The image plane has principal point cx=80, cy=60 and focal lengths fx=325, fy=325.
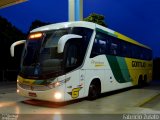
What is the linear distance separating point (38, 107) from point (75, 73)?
1890mm

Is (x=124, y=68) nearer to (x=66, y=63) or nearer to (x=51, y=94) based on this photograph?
(x=66, y=63)

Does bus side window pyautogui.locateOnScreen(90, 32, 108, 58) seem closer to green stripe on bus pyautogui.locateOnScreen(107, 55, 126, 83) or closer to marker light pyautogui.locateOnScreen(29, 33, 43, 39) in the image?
green stripe on bus pyautogui.locateOnScreen(107, 55, 126, 83)

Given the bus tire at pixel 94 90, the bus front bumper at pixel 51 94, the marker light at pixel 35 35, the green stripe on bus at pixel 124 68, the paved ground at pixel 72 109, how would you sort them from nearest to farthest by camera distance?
the paved ground at pixel 72 109
the bus front bumper at pixel 51 94
the marker light at pixel 35 35
the bus tire at pixel 94 90
the green stripe on bus at pixel 124 68

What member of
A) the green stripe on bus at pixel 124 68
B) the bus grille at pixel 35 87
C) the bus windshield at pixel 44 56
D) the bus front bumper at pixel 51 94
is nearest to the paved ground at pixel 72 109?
the bus front bumper at pixel 51 94

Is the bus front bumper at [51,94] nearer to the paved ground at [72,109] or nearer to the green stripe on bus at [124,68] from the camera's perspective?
the paved ground at [72,109]

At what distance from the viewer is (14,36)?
35250 mm

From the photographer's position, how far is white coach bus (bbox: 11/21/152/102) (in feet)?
38.6

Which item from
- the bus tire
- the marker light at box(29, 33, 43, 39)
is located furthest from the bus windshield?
the bus tire

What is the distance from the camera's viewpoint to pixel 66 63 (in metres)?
12.0

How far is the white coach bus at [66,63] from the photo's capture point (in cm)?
1177

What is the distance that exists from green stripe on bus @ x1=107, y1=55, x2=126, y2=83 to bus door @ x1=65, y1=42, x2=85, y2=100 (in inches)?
132

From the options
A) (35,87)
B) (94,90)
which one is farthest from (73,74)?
(94,90)

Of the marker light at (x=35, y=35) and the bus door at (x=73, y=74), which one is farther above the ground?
the marker light at (x=35, y=35)

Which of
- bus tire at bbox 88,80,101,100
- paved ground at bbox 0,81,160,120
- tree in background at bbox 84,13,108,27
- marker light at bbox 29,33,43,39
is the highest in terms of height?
tree in background at bbox 84,13,108,27
